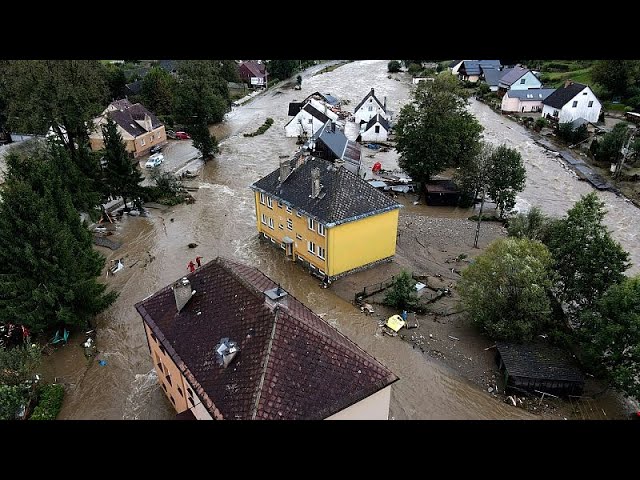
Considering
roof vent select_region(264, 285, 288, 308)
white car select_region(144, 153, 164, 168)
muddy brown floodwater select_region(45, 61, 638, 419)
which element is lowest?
muddy brown floodwater select_region(45, 61, 638, 419)

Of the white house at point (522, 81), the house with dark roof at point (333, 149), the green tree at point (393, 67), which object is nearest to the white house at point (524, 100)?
the white house at point (522, 81)

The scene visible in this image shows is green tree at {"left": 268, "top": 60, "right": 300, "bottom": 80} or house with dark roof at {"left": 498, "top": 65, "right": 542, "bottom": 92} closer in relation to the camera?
house with dark roof at {"left": 498, "top": 65, "right": 542, "bottom": 92}

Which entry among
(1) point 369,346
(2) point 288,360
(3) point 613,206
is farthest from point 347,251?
(3) point 613,206

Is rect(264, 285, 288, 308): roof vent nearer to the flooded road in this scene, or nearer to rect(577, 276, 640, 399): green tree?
rect(577, 276, 640, 399): green tree

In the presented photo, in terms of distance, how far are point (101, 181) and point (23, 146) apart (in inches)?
788

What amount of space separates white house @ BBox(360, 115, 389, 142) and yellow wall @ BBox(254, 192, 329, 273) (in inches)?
998

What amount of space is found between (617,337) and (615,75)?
2247 inches

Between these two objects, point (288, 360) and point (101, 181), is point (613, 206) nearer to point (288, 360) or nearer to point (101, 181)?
point (288, 360)

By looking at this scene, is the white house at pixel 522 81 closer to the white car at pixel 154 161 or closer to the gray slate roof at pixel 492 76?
the gray slate roof at pixel 492 76

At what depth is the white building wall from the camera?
14.7 meters

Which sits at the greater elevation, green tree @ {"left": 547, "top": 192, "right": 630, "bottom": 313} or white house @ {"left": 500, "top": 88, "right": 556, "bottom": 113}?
green tree @ {"left": 547, "top": 192, "right": 630, "bottom": 313}

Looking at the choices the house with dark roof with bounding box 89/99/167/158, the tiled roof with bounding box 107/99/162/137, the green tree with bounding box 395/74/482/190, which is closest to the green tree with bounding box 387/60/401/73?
the house with dark roof with bounding box 89/99/167/158

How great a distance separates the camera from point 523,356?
20844mm

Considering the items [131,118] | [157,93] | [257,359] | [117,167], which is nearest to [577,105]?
[131,118]
